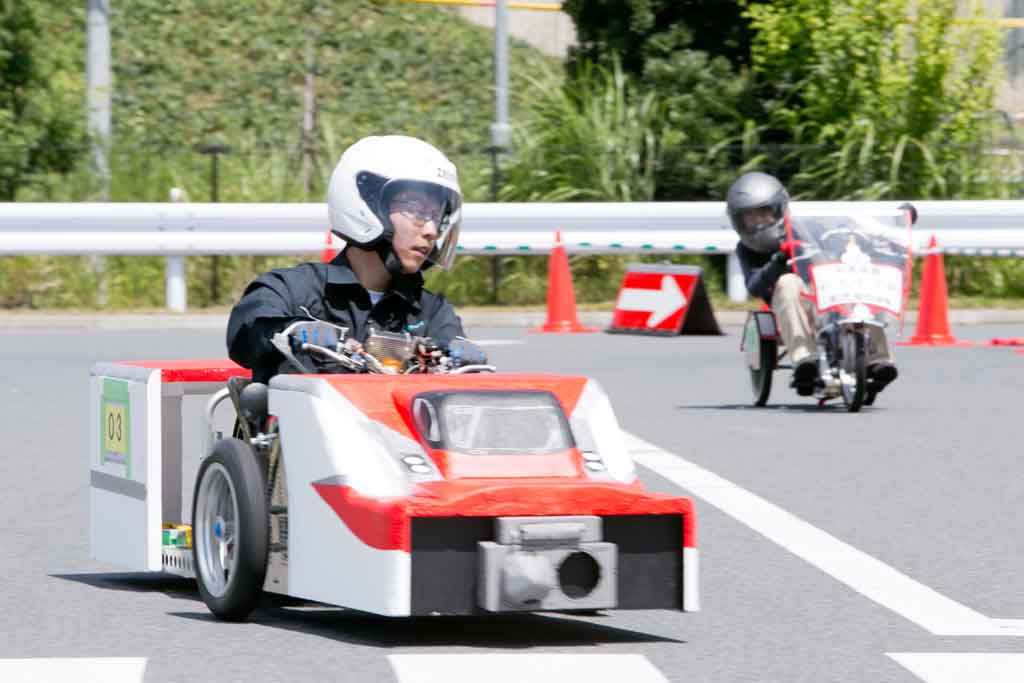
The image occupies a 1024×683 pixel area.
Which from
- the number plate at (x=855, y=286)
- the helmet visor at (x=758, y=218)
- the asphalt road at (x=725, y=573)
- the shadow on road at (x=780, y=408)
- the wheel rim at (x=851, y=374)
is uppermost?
the helmet visor at (x=758, y=218)

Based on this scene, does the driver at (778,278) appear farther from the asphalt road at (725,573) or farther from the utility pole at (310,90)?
the utility pole at (310,90)

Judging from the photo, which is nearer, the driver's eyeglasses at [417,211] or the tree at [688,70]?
the driver's eyeglasses at [417,211]

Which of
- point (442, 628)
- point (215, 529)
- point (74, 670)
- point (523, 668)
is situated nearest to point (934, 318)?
point (215, 529)

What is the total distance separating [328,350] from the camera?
7.82m

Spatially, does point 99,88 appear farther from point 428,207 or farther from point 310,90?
point 428,207

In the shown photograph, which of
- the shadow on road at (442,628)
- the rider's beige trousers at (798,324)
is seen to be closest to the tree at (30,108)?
the rider's beige trousers at (798,324)

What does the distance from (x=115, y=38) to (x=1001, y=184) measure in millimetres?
22275

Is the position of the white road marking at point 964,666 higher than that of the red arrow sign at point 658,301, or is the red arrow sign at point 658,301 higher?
the red arrow sign at point 658,301

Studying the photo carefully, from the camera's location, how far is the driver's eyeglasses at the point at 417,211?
27.0 feet

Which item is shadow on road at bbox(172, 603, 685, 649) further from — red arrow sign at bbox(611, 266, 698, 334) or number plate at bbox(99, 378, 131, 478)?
red arrow sign at bbox(611, 266, 698, 334)

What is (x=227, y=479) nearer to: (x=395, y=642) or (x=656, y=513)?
(x=395, y=642)

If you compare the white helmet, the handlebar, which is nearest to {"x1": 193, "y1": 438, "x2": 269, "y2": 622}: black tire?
the handlebar

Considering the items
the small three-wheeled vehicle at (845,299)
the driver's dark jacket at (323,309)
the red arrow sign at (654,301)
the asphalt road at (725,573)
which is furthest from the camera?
the red arrow sign at (654,301)

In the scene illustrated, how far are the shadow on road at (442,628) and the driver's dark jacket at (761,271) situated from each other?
8149 mm
